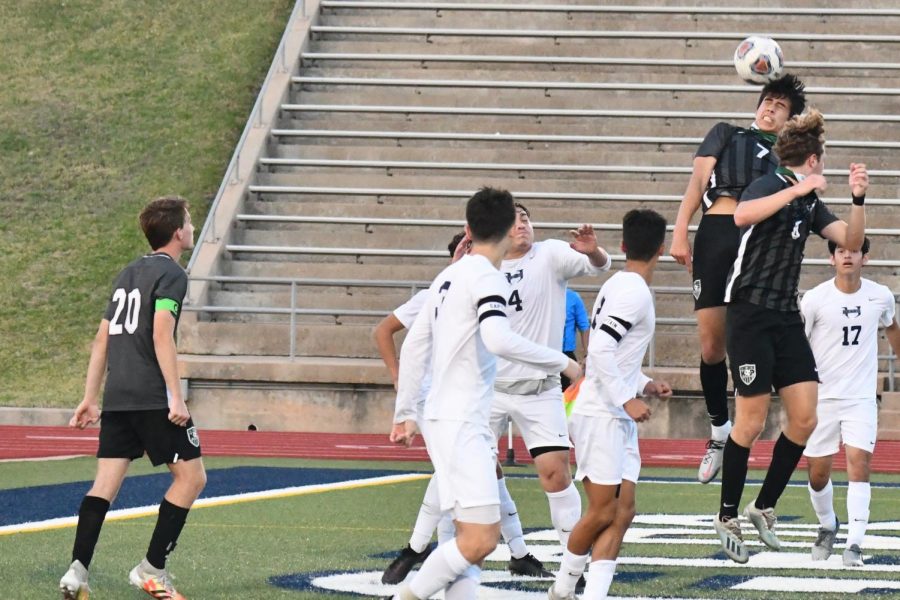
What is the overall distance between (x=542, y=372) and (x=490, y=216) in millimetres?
1787

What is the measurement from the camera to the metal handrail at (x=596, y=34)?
25188mm

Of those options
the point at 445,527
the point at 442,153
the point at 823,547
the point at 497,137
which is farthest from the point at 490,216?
the point at 497,137

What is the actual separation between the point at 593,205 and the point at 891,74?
550 centimetres

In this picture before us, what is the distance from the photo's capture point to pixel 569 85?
24.5 meters

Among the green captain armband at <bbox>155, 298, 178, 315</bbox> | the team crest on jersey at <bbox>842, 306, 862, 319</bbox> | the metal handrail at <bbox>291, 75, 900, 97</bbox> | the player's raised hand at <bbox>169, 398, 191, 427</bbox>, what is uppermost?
the metal handrail at <bbox>291, 75, 900, 97</bbox>

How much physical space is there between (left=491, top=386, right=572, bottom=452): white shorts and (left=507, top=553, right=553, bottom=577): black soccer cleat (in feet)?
1.84

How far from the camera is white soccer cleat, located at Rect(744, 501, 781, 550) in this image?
8609 millimetres

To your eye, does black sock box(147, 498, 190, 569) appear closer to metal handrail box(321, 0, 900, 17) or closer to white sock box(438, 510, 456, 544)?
white sock box(438, 510, 456, 544)

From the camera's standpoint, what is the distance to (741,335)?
27.3ft

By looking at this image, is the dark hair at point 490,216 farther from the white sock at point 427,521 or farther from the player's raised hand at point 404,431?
the white sock at point 427,521

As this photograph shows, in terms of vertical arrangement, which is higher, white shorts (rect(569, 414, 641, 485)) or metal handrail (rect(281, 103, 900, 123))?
metal handrail (rect(281, 103, 900, 123))

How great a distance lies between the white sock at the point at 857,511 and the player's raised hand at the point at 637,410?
7.88 ft

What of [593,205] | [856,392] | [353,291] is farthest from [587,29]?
[856,392]

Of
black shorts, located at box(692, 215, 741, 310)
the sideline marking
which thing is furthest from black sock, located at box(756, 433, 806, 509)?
the sideline marking
